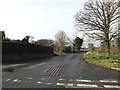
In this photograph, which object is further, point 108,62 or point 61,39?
point 61,39

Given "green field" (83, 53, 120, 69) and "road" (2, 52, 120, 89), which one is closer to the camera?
"road" (2, 52, 120, 89)

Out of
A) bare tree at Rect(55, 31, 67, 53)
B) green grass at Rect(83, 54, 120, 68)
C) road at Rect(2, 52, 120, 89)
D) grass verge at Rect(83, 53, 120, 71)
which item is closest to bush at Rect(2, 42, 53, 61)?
road at Rect(2, 52, 120, 89)

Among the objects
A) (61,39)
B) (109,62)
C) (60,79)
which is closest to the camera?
(60,79)

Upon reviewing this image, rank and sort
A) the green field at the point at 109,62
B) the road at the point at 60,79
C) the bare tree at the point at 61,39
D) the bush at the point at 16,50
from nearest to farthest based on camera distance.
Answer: the road at the point at 60,79 < the green field at the point at 109,62 < the bush at the point at 16,50 < the bare tree at the point at 61,39

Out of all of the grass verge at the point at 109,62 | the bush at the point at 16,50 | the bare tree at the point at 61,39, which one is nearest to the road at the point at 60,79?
the grass verge at the point at 109,62

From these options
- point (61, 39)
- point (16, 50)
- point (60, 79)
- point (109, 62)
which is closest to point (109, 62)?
point (109, 62)

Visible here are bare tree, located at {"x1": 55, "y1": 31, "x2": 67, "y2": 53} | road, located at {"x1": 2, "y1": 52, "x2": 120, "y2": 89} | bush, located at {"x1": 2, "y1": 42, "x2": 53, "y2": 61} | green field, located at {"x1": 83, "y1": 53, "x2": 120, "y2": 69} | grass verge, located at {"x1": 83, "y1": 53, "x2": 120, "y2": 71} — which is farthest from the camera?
bare tree, located at {"x1": 55, "y1": 31, "x2": 67, "y2": 53}

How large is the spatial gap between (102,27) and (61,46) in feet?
103

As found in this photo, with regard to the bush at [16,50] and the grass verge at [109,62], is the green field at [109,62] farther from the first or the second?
the bush at [16,50]

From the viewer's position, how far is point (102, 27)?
1712 cm

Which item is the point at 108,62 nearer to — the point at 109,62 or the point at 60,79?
the point at 109,62

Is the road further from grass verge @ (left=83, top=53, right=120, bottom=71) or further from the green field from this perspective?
the green field

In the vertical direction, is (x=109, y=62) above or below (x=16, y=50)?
below

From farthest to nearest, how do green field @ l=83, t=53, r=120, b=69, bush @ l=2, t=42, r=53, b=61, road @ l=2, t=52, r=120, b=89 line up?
bush @ l=2, t=42, r=53, b=61, green field @ l=83, t=53, r=120, b=69, road @ l=2, t=52, r=120, b=89
